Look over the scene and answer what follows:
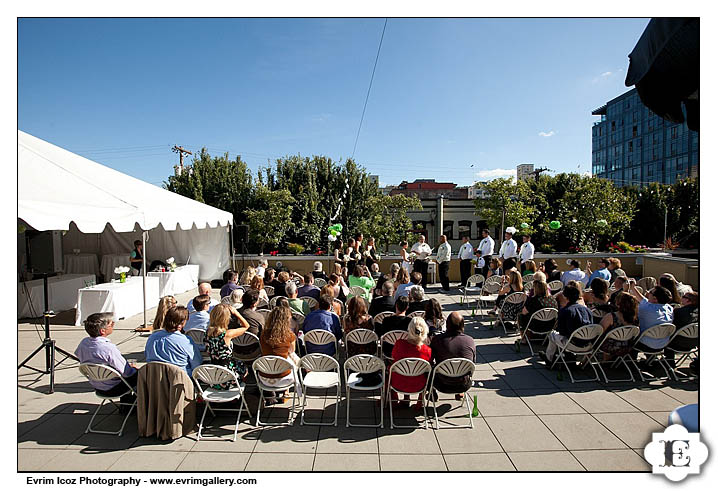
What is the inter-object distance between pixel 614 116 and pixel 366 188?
3106 inches

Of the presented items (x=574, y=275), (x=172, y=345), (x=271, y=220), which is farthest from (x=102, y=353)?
(x=271, y=220)

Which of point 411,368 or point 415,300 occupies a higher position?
point 415,300

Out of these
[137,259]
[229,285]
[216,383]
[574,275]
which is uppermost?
[137,259]

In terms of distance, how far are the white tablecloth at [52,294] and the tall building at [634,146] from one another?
235ft

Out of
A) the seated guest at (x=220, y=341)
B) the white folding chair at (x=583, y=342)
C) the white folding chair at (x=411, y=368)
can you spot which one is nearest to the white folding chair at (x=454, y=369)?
the white folding chair at (x=411, y=368)

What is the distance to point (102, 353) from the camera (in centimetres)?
412

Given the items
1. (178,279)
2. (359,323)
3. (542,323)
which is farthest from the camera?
(178,279)

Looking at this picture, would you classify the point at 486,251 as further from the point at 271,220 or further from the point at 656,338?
the point at 271,220

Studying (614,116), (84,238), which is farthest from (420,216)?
(614,116)

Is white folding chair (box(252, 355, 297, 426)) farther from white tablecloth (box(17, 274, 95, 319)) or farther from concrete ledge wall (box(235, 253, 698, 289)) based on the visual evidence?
concrete ledge wall (box(235, 253, 698, 289))

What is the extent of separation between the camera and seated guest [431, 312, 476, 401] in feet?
14.0

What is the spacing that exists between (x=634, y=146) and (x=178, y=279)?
84.6 metres
